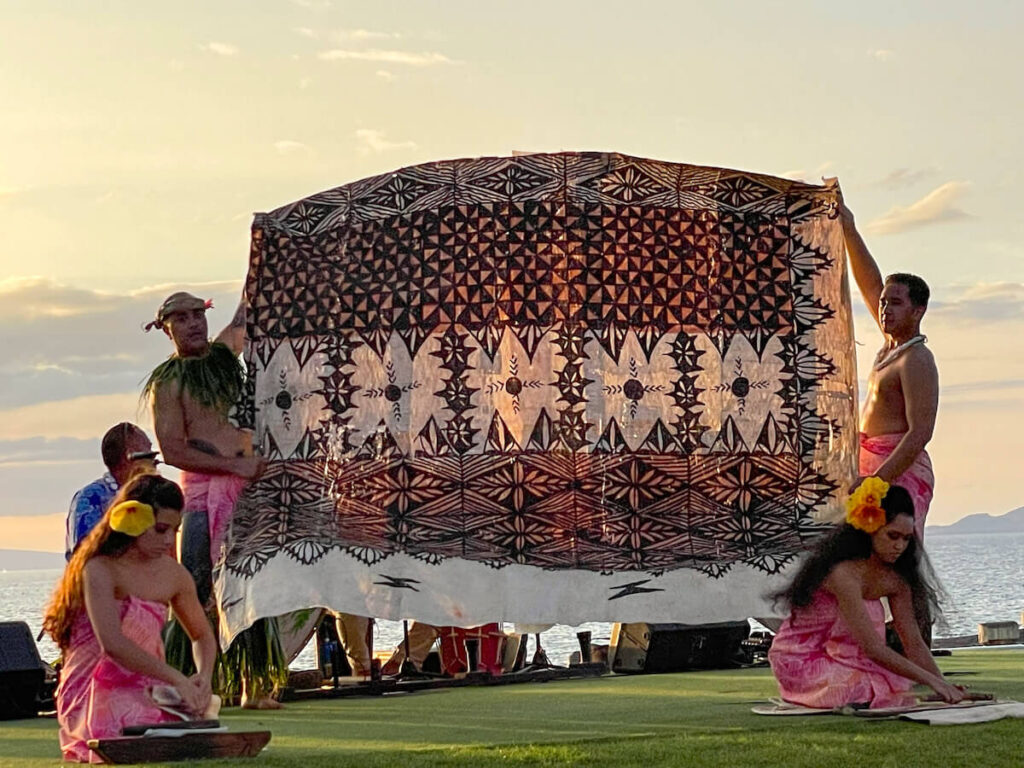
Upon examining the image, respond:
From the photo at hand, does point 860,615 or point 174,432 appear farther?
point 174,432

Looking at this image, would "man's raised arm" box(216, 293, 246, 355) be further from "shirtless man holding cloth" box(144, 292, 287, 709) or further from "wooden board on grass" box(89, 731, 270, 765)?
"wooden board on grass" box(89, 731, 270, 765)

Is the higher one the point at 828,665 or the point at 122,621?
the point at 122,621

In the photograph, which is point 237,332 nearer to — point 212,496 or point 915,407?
point 212,496

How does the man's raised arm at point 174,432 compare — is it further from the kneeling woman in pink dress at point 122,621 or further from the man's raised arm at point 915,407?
the man's raised arm at point 915,407

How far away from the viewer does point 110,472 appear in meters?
6.48

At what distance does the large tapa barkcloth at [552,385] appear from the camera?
705 centimetres

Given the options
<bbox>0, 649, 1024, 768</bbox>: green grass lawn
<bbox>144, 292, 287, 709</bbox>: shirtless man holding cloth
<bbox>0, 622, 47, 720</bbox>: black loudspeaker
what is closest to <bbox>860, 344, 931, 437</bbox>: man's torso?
<bbox>0, 649, 1024, 768</bbox>: green grass lawn

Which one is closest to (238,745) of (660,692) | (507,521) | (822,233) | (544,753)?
(544,753)

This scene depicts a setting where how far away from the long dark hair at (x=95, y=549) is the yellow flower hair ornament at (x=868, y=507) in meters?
2.06

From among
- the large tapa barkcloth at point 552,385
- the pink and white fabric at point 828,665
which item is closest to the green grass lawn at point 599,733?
the pink and white fabric at point 828,665

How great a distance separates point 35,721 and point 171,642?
56 centimetres

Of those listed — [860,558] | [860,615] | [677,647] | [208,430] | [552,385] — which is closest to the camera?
[860,615]

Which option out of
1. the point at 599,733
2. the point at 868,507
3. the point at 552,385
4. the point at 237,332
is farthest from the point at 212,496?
the point at 868,507

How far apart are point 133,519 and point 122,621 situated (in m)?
0.28
